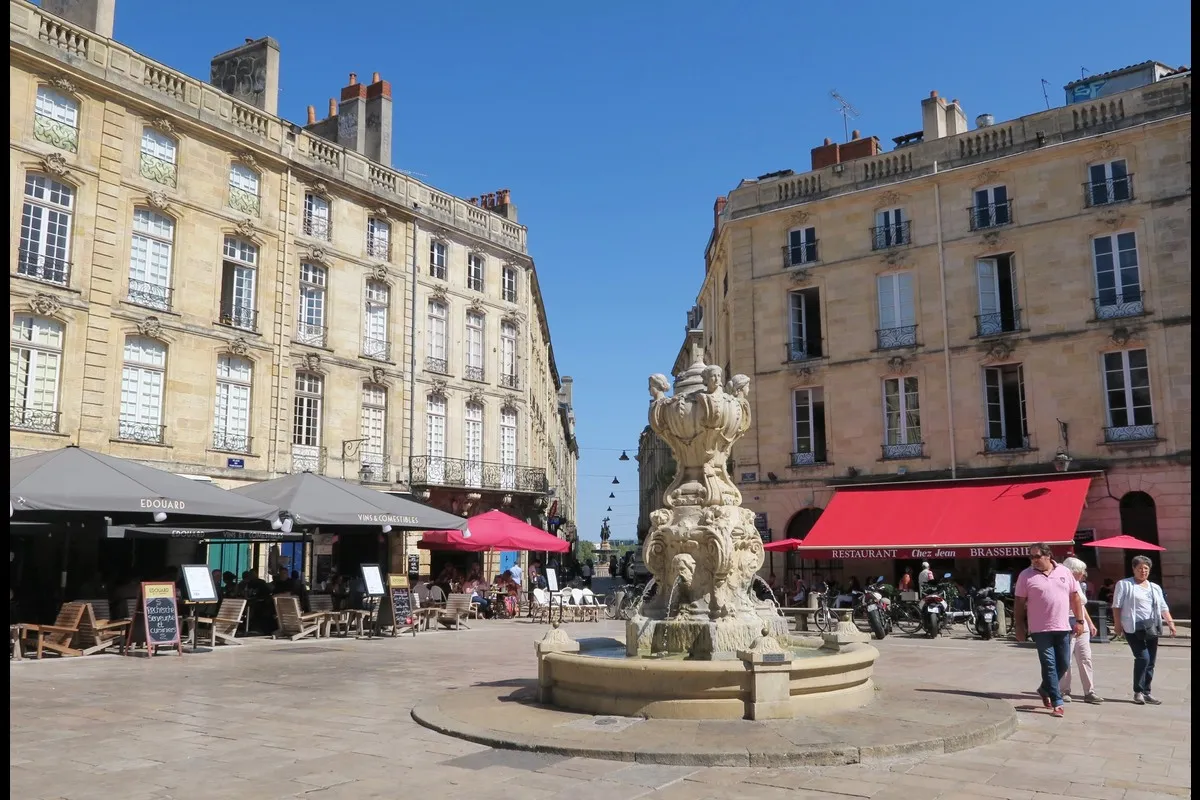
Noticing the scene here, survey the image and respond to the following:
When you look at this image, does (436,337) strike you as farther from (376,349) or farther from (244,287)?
(244,287)

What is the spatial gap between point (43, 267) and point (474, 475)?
468 inches

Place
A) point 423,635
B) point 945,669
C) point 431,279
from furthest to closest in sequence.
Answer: point 431,279 < point 423,635 < point 945,669

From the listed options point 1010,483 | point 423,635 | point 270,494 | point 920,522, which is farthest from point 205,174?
point 1010,483

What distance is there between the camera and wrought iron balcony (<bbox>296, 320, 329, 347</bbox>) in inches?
911

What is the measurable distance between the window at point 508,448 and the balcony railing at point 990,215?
13708 millimetres

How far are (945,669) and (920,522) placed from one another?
985 cm

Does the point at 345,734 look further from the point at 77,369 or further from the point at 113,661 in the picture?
the point at 77,369

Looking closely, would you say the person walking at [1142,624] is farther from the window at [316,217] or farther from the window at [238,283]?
the window at [316,217]

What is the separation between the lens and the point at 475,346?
91.7 ft

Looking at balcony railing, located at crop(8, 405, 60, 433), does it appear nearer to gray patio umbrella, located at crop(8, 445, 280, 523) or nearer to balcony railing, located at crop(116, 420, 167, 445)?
balcony railing, located at crop(116, 420, 167, 445)

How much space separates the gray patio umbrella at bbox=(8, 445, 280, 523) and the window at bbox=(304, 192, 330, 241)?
37.4ft

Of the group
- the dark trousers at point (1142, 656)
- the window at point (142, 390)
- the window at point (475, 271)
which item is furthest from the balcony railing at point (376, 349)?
the dark trousers at point (1142, 656)

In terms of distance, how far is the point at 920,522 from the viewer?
67.9 feet

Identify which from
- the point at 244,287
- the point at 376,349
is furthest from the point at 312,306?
the point at 376,349
